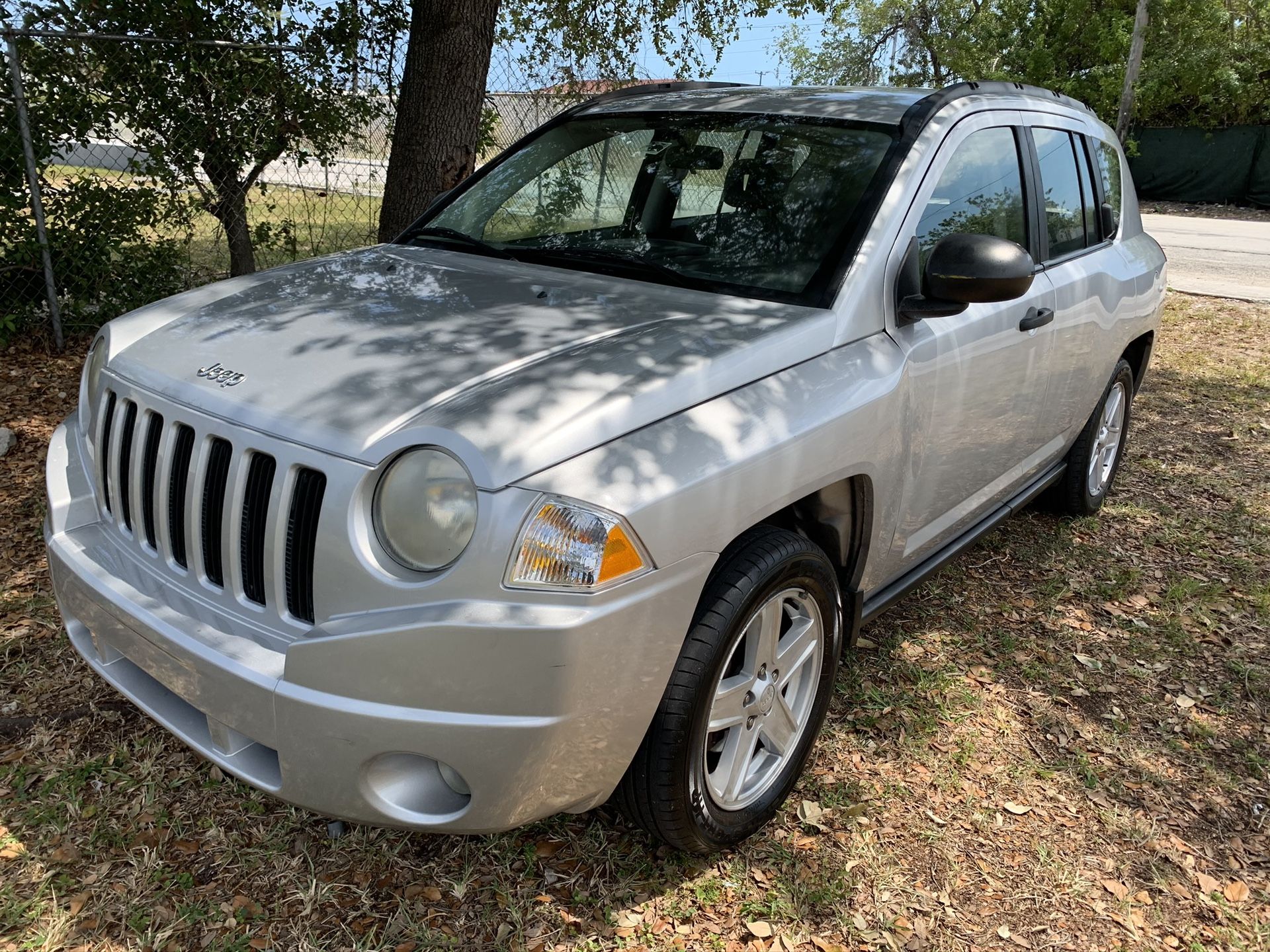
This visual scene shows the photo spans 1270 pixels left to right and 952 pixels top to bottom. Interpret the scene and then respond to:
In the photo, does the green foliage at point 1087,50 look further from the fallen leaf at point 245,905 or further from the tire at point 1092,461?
the fallen leaf at point 245,905

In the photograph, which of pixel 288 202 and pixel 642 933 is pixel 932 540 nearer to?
pixel 642 933

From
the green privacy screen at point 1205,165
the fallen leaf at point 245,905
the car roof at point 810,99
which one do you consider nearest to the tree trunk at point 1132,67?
the green privacy screen at point 1205,165

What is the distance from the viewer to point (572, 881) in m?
2.52

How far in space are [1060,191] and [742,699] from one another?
262 cm

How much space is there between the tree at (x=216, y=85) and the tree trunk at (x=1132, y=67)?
21548mm

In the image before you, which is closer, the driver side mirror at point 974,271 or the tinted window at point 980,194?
the driver side mirror at point 974,271

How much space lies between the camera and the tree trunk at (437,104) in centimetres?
558

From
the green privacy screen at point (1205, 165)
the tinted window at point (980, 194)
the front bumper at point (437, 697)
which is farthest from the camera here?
the green privacy screen at point (1205, 165)

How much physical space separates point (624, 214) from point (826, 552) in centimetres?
138

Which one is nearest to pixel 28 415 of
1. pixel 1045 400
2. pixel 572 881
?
pixel 572 881

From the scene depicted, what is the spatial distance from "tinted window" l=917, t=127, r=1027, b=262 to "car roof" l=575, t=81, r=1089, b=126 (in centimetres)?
17

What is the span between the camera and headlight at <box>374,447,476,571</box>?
1961mm

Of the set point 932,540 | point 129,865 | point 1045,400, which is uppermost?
point 1045,400

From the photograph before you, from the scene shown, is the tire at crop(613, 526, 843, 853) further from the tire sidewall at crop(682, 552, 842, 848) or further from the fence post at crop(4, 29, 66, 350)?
the fence post at crop(4, 29, 66, 350)
